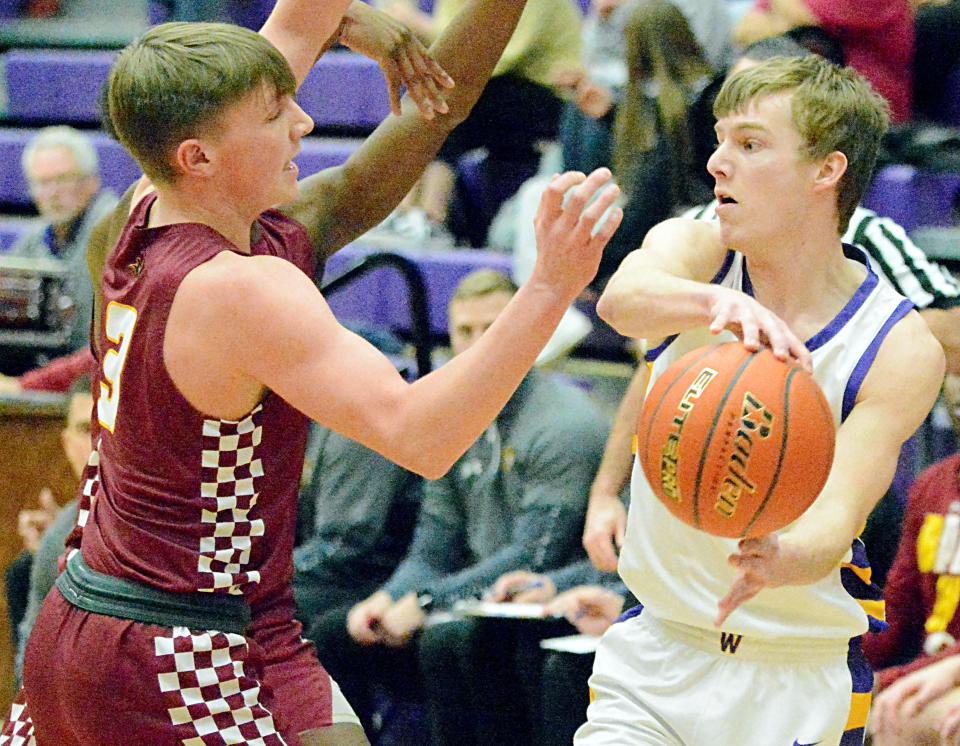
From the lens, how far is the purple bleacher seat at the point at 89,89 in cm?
891

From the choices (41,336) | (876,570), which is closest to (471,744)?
(876,570)

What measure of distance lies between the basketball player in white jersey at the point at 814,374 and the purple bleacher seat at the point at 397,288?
13.5ft

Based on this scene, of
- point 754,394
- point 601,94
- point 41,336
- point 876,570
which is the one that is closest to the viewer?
point 754,394

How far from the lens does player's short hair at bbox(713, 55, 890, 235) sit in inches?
122

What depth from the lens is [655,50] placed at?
5.93 meters

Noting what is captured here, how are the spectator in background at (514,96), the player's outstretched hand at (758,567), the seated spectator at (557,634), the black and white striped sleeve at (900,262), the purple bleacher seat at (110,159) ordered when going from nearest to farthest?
1. the player's outstretched hand at (758,567)
2. the black and white striped sleeve at (900,262)
3. the seated spectator at (557,634)
4. the spectator in background at (514,96)
5. the purple bleacher seat at (110,159)

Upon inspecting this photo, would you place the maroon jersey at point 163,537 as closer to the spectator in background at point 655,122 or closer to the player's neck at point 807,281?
the player's neck at point 807,281

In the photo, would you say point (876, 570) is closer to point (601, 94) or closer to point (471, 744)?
point (471, 744)

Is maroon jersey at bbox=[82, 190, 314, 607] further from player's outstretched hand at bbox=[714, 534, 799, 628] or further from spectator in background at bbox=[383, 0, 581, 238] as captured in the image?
spectator in background at bbox=[383, 0, 581, 238]

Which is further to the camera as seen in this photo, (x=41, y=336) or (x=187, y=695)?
(x=41, y=336)

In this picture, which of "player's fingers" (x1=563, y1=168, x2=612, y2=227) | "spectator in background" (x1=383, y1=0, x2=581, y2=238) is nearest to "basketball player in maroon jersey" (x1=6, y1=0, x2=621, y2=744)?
"player's fingers" (x1=563, y1=168, x2=612, y2=227)

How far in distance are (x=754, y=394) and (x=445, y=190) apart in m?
5.18

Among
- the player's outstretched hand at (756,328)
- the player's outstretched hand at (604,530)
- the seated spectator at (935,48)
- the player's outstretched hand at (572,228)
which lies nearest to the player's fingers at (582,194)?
the player's outstretched hand at (572,228)

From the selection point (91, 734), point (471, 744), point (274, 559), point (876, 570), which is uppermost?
point (274, 559)
